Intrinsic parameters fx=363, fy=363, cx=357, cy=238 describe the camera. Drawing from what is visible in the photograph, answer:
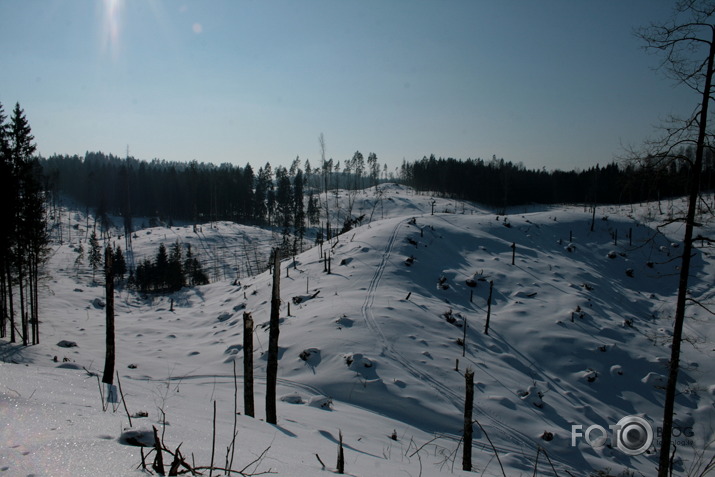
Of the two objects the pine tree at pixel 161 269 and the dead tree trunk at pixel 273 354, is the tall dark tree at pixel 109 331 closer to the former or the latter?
the dead tree trunk at pixel 273 354

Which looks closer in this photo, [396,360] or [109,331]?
[109,331]

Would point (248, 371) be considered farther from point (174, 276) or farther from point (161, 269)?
point (161, 269)

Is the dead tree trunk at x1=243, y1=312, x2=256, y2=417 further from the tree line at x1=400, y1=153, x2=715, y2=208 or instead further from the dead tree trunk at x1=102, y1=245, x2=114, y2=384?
the tree line at x1=400, y1=153, x2=715, y2=208

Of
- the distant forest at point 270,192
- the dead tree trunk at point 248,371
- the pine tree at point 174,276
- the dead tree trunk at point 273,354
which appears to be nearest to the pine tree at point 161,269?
the pine tree at point 174,276

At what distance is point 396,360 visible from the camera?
19.3 meters

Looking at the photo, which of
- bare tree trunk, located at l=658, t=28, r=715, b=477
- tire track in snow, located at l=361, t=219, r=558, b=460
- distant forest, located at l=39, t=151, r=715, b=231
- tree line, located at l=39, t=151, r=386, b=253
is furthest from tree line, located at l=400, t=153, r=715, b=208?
bare tree trunk, located at l=658, t=28, r=715, b=477

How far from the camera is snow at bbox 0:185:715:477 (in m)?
5.66

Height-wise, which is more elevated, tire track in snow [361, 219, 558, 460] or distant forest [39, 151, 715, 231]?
distant forest [39, 151, 715, 231]

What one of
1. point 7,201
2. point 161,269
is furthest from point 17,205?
point 161,269

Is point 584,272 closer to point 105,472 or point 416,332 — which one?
point 416,332

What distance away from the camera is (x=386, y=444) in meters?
11.1

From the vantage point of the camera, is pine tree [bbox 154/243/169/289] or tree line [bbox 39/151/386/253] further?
tree line [bbox 39/151/386/253]

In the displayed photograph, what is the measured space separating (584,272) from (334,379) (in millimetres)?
28495

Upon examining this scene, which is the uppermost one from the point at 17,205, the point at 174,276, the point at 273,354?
the point at 17,205
